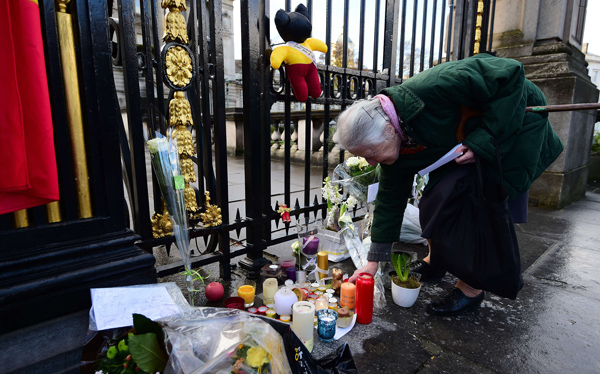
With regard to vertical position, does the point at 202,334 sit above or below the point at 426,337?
above

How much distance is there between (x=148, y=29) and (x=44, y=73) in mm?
789

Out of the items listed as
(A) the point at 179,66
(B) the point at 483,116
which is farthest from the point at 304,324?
(A) the point at 179,66

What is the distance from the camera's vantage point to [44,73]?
4.33ft

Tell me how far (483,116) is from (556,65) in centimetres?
387

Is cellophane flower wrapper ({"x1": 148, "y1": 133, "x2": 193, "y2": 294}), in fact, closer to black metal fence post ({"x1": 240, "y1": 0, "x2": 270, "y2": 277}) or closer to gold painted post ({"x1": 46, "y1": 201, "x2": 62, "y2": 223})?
gold painted post ({"x1": 46, "y1": 201, "x2": 62, "y2": 223})

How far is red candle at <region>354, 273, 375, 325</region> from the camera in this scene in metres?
1.88

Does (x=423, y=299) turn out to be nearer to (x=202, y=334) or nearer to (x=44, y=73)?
(x=202, y=334)

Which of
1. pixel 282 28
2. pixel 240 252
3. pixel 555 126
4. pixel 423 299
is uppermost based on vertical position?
pixel 282 28

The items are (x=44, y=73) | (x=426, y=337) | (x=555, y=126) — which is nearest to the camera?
(x=44, y=73)

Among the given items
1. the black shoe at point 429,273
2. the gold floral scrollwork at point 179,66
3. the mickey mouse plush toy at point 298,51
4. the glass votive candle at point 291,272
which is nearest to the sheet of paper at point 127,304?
the glass votive candle at point 291,272

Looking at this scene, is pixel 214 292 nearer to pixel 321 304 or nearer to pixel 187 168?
pixel 321 304

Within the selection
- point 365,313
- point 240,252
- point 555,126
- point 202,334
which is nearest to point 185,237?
point 240,252

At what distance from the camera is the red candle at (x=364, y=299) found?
1880 mm

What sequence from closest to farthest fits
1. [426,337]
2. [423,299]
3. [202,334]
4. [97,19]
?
[202,334] → [97,19] → [426,337] → [423,299]
